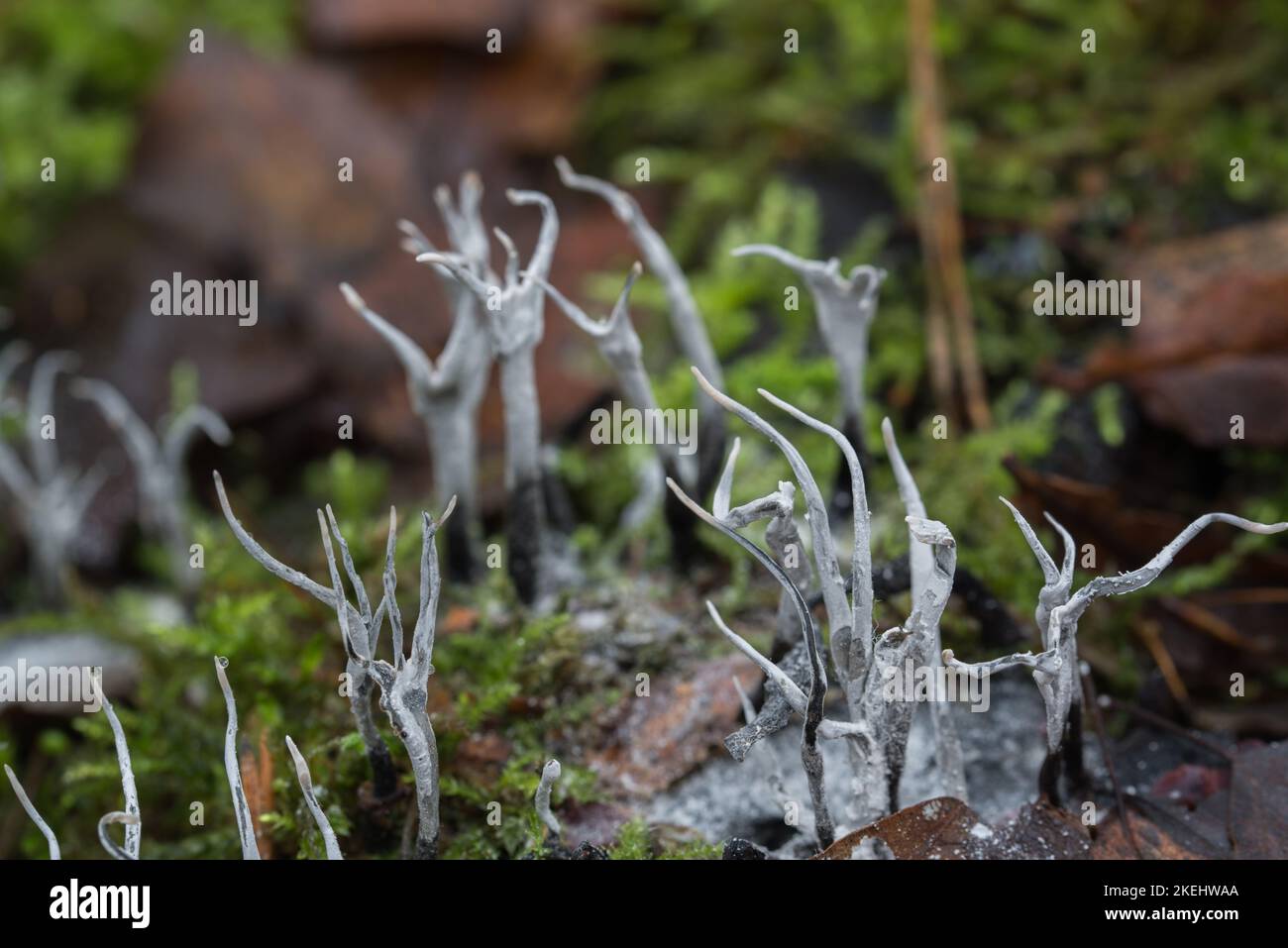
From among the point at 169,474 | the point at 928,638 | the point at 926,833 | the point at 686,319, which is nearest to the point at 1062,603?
the point at 928,638

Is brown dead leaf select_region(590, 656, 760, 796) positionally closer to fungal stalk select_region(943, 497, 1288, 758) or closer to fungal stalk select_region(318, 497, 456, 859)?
fungal stalk select_region(318, 497, 456, 859)

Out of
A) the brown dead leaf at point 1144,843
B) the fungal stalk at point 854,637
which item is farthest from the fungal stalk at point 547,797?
the brown dead leaf at point 1144,843

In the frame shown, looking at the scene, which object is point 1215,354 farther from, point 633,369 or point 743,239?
point 633,369

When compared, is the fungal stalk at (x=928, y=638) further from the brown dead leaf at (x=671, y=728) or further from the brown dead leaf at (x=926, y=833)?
the brown dead leaf at (x=671, y=728)

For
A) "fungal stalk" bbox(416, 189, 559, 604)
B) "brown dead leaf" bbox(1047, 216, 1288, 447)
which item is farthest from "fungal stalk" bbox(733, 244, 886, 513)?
"brown dead leaf" bbox(1047, 216, 1288, 447)
